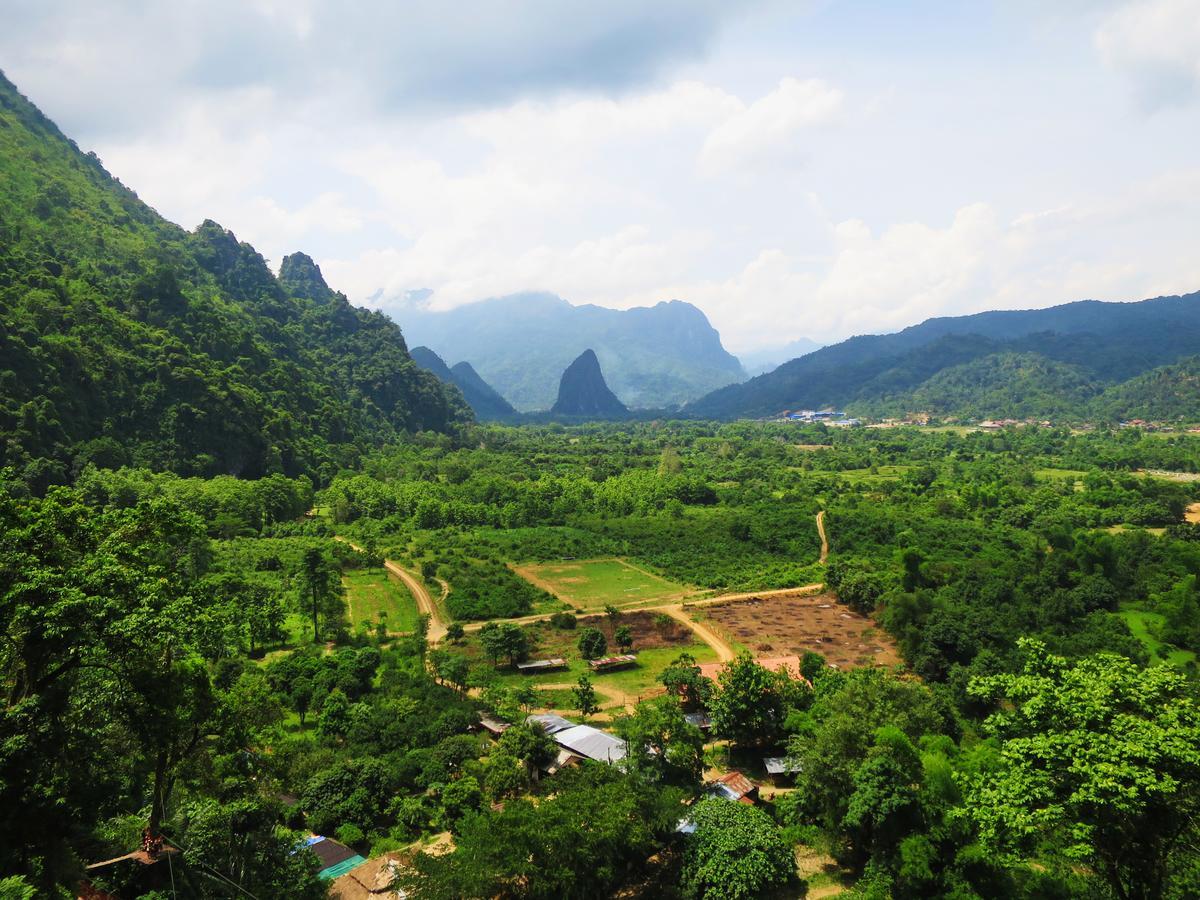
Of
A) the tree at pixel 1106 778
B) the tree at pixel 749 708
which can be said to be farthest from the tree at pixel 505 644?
the tree at pixel 1106 778

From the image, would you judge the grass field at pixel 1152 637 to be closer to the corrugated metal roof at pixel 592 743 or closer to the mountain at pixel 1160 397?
the corrugated metal roof at pixel 592 743

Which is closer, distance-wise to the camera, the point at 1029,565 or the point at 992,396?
the point at 1029,565

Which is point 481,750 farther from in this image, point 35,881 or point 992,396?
point 992,396

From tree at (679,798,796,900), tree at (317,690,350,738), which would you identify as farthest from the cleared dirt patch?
tree at (317,690,350,738)

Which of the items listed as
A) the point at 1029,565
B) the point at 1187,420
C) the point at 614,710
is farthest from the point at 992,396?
the point at 614,710

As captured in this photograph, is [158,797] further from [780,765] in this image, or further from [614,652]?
[614,652]
